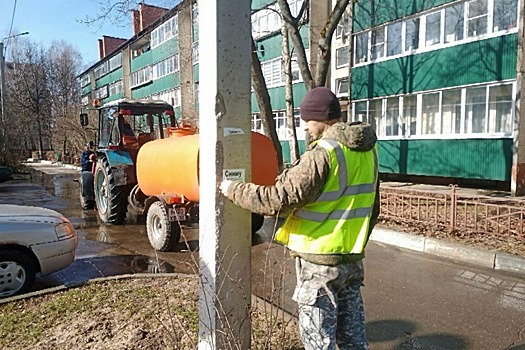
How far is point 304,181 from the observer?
2.09 m

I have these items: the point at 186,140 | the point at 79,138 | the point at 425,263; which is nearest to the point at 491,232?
the point at 425,263

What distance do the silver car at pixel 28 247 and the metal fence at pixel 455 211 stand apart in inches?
222

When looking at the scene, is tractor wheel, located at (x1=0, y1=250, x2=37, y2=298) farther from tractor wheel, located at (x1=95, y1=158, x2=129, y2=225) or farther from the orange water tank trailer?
tractor wheel, located at (x1=95, y1=158, x2=129, y2=225)

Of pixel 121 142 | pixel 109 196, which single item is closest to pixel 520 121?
pixel 121 142

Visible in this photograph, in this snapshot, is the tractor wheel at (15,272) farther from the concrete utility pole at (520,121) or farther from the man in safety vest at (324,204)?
the concrete utility pole at (520,121)

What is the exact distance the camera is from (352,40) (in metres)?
18.0

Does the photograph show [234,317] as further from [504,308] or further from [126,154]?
[126,154]

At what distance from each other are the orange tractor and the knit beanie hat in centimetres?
330

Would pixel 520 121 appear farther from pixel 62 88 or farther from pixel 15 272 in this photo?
pixel 62 88

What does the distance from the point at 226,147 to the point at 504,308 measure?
3.59 metres

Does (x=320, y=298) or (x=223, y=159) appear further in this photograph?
(x=223, y=159)

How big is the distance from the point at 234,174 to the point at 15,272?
360 centimetres

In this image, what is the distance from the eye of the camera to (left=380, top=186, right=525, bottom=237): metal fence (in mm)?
6215

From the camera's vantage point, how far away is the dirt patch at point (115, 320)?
10.4 ft
